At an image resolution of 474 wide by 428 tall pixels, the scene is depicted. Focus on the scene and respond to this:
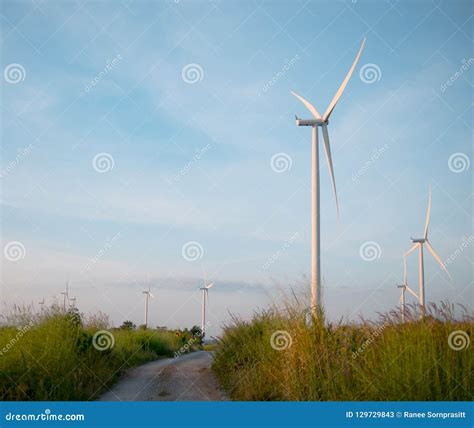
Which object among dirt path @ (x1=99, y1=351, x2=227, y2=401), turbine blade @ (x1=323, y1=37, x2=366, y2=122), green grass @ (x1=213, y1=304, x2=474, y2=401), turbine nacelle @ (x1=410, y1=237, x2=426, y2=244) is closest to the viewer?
green grass @ (x1=213, y1=304, x2=474, y2=401)

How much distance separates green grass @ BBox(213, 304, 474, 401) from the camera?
8.08 meters

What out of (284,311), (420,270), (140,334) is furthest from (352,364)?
(420,270)

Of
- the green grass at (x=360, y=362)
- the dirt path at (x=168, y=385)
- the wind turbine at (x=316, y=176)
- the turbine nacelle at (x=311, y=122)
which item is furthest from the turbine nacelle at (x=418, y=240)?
the green grass at (x=360, y=362)

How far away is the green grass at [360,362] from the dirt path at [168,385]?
826mm

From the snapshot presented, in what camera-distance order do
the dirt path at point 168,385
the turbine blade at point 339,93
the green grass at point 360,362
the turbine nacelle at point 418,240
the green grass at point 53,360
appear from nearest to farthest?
the green grass at point 360,362 < the green grass at point 53,360 < the dirt path at point 168,385 < the turbine blade at point 339,93 < the turbine nacelle at point 418,240

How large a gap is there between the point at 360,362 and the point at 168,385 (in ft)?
18.3

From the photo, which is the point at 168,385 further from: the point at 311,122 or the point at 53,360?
the point at 311,122

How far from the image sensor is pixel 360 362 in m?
9.28

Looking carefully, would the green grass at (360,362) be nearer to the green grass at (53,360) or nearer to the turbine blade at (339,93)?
the green grass at (53,360)

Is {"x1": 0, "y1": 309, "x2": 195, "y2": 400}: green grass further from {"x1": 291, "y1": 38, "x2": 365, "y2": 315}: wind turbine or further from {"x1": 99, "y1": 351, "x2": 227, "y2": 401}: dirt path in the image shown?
{"x1": 291, "y1": 38, "x2": 365, "y2": 315}: wind turbine

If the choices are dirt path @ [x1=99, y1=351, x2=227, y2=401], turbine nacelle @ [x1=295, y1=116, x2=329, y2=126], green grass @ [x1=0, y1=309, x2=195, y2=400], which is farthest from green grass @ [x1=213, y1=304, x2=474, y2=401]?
turbine nacelle @ [x1=295, y1=116, x2=329, y2=126]

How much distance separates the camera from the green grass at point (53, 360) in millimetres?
10734

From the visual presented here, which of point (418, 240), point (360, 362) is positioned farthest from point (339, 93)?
point (418, 240)

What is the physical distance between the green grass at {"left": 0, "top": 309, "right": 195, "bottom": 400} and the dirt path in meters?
0.45
